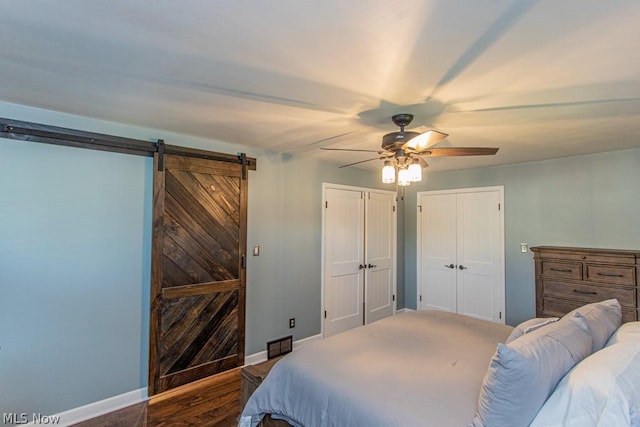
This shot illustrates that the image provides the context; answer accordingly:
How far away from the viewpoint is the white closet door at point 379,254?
4.76 metres

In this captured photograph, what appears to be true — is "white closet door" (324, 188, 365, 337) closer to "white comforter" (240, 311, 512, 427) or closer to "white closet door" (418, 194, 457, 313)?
"white closet door" (418, 194, 457, 313)

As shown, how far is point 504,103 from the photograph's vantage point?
7.13ft

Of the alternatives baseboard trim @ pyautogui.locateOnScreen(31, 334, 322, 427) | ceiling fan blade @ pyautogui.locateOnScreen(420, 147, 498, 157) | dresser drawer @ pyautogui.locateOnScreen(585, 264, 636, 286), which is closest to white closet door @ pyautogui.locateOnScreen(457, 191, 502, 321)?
dresser drawer @ pyautogui.locateOnScreen(585, 264, 636, 286)

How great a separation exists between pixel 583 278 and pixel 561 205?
948 mm

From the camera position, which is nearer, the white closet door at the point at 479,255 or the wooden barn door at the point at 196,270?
the wooden barn door at the point at 196,270

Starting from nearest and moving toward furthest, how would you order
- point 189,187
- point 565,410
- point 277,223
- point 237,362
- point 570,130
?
point 565,410 → point 570,130 → point 189,187 → point 237,362 → point 277,223

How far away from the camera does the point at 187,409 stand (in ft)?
8.70

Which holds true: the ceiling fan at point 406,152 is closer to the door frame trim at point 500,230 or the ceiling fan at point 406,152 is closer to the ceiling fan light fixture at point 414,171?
the ceiling fan light fixture at point 414,171

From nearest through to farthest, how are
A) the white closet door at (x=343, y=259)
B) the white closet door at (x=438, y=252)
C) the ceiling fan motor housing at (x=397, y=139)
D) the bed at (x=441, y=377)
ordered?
1. the bed at (x=441, y=377)
2. the ceiling fan motor housing at (x=397, y=139)
3. the white closet door at (x=343, y=259)
4. the white closet door at (x=438, y=252)

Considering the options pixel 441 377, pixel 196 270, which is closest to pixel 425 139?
pixel 441 377

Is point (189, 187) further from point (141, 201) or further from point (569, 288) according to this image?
point (569, 288)

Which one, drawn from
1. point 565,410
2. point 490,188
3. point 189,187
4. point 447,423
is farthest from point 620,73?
point 189,187

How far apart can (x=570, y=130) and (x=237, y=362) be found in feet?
12.5

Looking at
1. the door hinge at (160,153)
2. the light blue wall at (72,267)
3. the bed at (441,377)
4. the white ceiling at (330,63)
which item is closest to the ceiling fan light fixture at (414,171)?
the white ceiling at (330,63)
